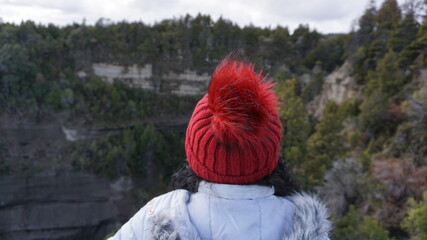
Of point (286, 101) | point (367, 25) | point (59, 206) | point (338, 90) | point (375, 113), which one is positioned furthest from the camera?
point (367, 25)

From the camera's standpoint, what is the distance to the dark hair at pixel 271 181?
128 centimetres

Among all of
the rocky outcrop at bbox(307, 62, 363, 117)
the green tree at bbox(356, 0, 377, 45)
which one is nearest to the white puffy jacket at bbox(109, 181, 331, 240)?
the rocky outcrop at bbox(307, 62, 363, 117)

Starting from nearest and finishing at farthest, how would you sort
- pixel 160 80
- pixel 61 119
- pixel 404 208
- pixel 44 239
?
pixel 404 208 < pixel 44 239 < pixel 61 119 < pixel 160 80

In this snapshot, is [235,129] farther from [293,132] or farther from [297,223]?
[293,132]

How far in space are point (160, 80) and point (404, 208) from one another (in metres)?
14.3

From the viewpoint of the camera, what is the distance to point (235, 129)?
3.62ft

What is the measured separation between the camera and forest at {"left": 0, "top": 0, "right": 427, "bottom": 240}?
8812 mm

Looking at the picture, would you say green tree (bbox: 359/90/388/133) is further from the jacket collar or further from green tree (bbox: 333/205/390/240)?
the jacket collar

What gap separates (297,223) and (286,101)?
8052 millimetres

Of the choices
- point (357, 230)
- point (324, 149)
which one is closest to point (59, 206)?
point (324, 149)

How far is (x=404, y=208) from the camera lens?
803cm

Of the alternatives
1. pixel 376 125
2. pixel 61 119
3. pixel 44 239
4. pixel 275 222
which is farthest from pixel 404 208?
pixel 61 119

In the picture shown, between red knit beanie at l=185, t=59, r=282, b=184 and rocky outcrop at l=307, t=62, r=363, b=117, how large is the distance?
46.5 feet

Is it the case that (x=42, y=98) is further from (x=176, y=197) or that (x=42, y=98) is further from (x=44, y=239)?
(x=176, y=197)
